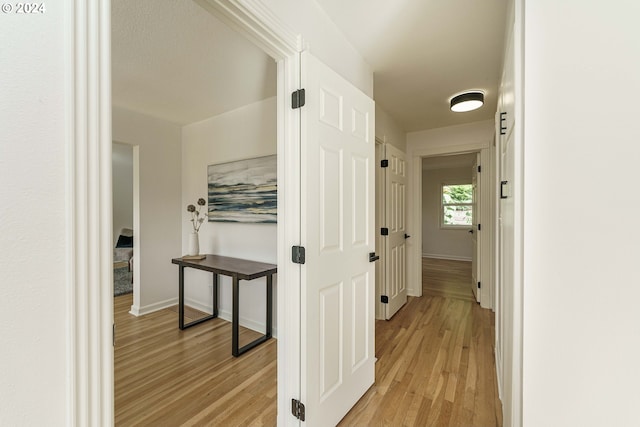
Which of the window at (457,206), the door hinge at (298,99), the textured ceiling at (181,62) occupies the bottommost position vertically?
the window at (457,206)

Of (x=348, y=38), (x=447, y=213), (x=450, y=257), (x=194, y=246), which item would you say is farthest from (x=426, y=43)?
(x=450, y=257)

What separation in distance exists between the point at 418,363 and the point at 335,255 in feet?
4.59

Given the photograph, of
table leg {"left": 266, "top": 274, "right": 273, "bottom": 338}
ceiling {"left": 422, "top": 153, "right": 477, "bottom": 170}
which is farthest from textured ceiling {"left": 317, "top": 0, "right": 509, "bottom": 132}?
ceiling {"left": 422, "top": 153, "right": 477, "bottom": 170}

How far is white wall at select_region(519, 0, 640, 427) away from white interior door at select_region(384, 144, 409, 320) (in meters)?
2.17

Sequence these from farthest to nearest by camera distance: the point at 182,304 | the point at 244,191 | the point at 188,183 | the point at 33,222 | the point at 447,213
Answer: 1. the point at 447,213
2. the point at 188,183
3. the point at 244,191
4. the point at 182,304
5. the point at 33,222

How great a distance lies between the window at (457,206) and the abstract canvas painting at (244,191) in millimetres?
5598

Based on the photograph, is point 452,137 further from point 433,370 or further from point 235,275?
point 235,275

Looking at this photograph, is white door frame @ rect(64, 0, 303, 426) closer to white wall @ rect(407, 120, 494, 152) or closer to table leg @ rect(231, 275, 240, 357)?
table leg @ rect(231, 275, 240, 357)

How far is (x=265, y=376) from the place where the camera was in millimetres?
2023

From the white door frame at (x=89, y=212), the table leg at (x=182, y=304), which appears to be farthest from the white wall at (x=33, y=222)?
the table leg at (x=182, y=304)

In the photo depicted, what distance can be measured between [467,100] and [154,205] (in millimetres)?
3688

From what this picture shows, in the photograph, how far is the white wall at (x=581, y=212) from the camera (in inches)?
27.5

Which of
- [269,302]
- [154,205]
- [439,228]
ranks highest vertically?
[154,205]

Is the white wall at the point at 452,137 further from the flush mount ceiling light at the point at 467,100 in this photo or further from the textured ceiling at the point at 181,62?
the textured ceiling at the point at 181,62
